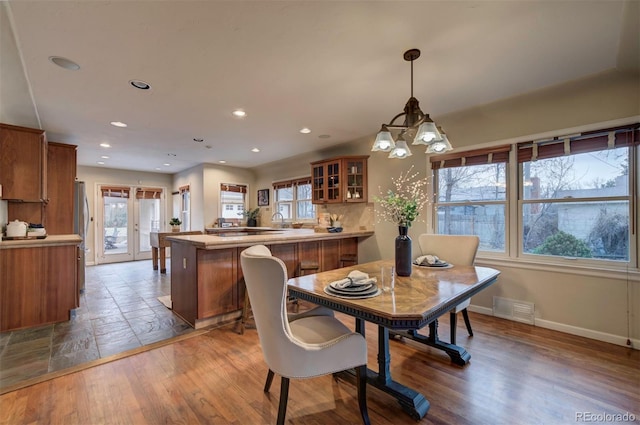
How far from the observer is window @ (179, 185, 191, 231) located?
7.31 metres

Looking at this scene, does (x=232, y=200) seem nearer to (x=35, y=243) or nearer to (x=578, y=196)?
(x=35, y=243)

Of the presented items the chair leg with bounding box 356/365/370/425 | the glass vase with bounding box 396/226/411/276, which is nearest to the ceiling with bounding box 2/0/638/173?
the glass vase with bounding box 396/226/411/276

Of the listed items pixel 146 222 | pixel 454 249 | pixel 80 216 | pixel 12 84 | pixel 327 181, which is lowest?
pixel 454 249

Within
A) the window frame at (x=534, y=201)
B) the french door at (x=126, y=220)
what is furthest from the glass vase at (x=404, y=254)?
the french door at (x=126, y=220)

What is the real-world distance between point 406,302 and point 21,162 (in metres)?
4.21

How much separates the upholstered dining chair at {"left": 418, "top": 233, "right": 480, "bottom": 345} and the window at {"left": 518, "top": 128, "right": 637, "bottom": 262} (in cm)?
96

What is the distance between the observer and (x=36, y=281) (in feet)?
9.63

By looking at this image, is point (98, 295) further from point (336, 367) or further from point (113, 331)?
point (336, 367)

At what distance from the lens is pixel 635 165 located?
249cm

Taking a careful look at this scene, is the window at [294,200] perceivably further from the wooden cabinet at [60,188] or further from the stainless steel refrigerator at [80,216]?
the wooden cabinet at [60,188]

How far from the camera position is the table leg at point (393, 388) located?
1656mm

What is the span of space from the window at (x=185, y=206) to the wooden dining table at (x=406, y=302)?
20.6 ft

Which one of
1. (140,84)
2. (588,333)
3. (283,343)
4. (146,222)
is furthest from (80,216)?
(588,333)

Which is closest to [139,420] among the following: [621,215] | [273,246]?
[273,246]
